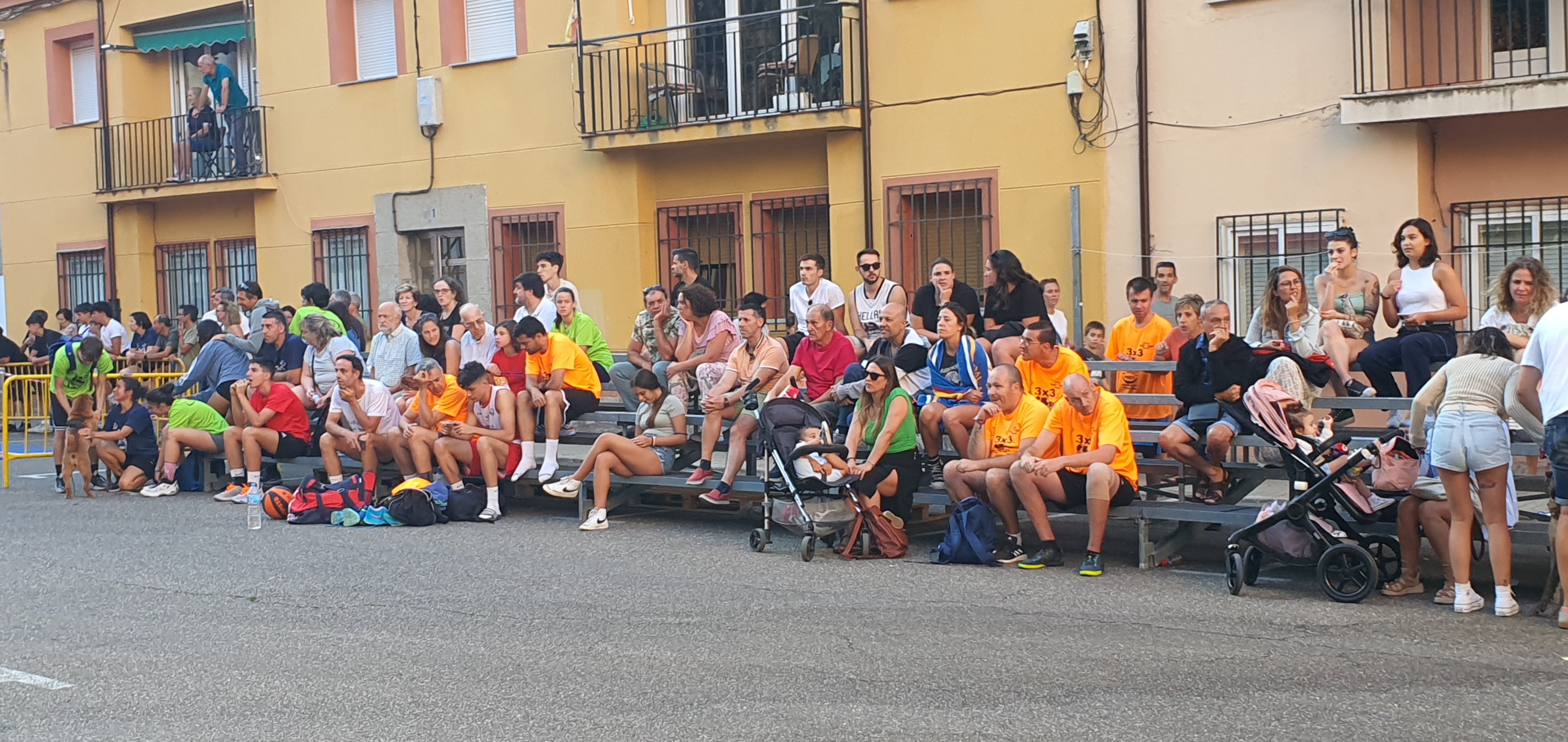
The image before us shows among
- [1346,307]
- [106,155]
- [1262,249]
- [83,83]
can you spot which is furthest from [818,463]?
[83,83]

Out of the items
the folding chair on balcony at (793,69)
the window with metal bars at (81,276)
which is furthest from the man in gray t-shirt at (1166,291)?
the window with metal bars at (81,276)

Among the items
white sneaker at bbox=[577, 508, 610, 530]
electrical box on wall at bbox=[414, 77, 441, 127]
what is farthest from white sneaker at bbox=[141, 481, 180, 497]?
electrical box on wall at bbox=[414, 77, 441, 127]

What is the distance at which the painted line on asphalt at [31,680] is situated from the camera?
7312 mm

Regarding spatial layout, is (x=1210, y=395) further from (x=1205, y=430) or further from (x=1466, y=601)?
(x=1466, y=601)

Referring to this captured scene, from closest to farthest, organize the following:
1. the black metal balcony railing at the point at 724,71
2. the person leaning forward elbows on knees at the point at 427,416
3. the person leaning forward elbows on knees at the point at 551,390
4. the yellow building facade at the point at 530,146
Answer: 1. the person leaning forward elbows on knees at the point at 551,390
2. the person leaning forward elbows on knees at the point at 427,416
3. the yellow building facade at the point at 530,146
4. the black metal balcony railing at the point at 724,71

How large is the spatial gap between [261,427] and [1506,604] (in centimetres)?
1091

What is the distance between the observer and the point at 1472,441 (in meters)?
7.89

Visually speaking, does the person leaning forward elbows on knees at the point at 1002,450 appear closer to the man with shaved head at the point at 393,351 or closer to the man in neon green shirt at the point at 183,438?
the man with shaved head at the point at 393,351

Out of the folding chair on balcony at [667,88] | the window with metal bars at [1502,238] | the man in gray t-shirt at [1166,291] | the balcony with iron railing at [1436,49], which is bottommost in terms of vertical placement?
the man in gray t-shirt at [1166,291]

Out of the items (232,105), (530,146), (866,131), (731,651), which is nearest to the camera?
(731,651)

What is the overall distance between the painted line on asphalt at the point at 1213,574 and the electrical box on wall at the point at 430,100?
13573 millimetres

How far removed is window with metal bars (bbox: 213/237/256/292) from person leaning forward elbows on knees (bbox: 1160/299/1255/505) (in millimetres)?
16805

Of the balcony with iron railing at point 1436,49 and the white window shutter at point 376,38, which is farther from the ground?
the white window shutter at point 376,38

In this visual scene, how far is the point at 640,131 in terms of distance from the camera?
60.4 ft
